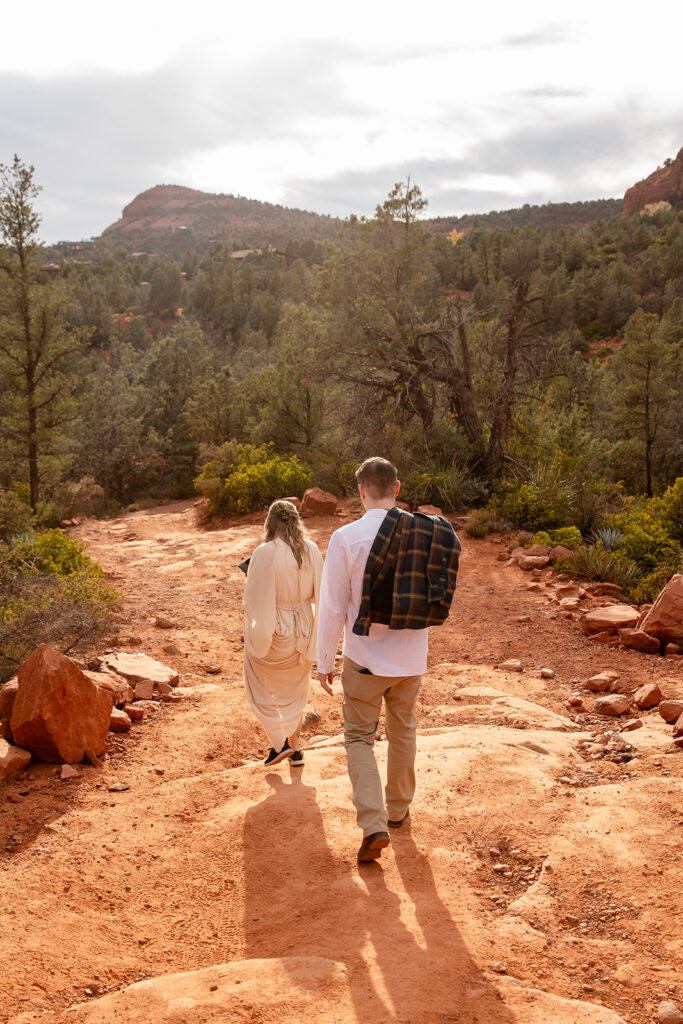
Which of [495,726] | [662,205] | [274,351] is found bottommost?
[495,726]

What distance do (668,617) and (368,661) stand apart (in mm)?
4623

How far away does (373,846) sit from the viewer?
345 cm

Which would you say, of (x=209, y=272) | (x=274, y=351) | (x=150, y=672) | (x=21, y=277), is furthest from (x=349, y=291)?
(x=209, y=272)

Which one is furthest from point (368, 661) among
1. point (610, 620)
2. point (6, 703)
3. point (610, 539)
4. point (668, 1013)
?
point (610, 539)

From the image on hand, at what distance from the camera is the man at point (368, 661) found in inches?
141

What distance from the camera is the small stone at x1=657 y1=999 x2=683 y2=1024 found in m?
2.46

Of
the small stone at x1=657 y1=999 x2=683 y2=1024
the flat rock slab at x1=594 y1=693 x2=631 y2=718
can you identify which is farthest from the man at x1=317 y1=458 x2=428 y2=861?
the flat rock slab at x1=594 y1=693 x2=631 y2=718

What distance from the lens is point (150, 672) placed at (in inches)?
250

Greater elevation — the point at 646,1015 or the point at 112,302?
the point at 112,302

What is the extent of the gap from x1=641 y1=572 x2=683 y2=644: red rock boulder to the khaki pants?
427 centimetres

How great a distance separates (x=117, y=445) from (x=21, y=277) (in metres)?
9.10

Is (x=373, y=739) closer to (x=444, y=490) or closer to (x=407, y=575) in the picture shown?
(x=407, y=575)

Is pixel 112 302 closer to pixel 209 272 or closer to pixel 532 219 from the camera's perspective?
pixel 209 272

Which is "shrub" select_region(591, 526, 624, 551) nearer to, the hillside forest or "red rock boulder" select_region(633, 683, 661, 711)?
the hillside forest
